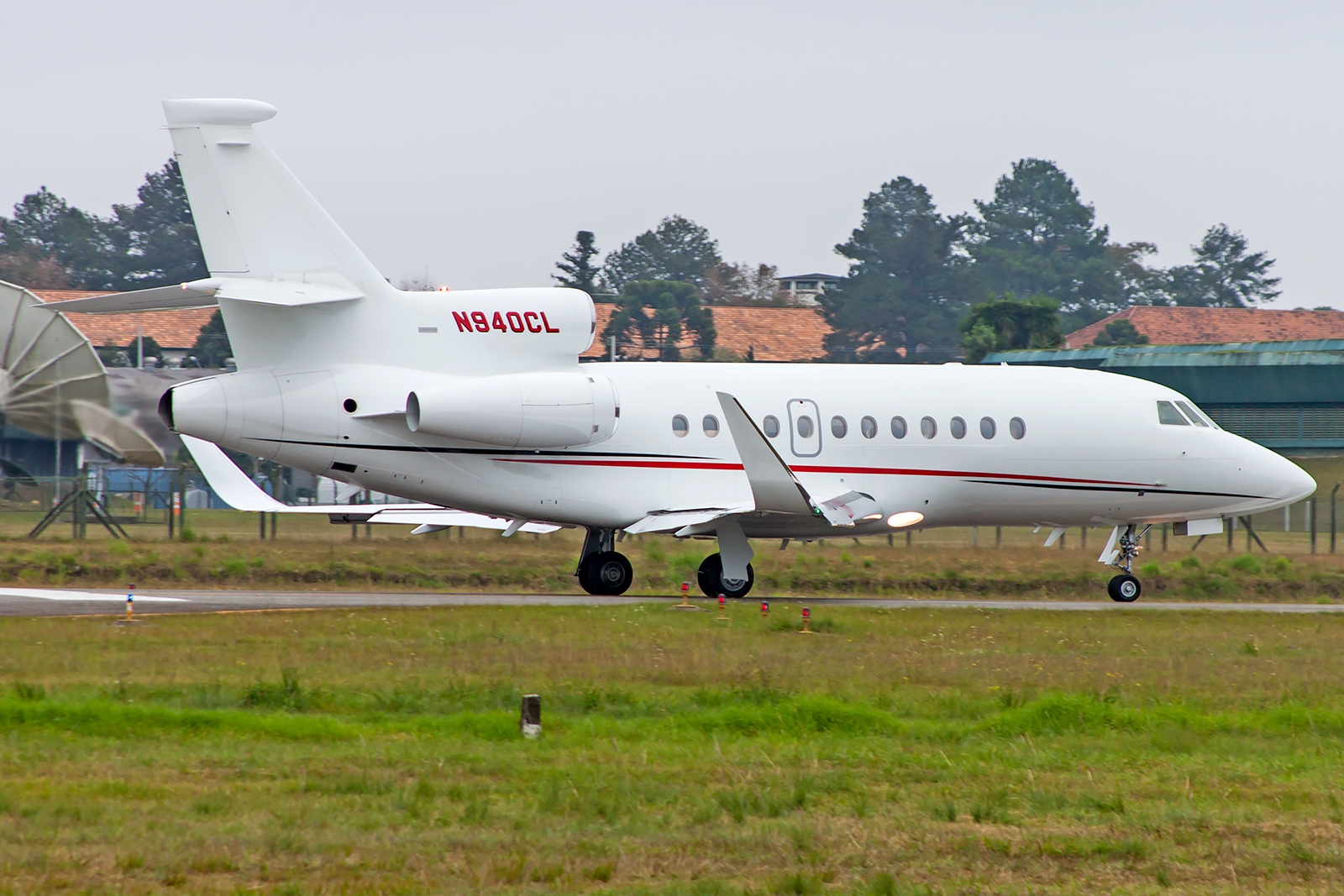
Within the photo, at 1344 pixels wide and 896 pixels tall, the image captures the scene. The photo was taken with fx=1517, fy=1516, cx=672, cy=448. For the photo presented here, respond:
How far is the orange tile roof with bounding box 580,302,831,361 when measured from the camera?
7494 centimetres

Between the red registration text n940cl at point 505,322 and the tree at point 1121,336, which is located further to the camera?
the tree at point 1121,336

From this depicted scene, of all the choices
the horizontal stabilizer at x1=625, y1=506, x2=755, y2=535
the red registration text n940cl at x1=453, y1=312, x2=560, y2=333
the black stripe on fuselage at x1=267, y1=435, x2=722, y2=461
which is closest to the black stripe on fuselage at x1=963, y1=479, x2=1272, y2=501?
the horizontal stabilizer at x1=625, y1=506, x2=755, y2=535

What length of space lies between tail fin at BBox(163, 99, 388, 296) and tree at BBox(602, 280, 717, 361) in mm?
49516

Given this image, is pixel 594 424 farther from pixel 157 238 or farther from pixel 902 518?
pixel 157 238

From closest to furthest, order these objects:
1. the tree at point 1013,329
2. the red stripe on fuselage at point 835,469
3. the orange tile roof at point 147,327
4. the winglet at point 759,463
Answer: the winglet at point 759,463
the red stripe on fuselage at point 835,469
the tree at point 1013,329
the orange tile roof at point 147,327

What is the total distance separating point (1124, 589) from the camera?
23.9 meters

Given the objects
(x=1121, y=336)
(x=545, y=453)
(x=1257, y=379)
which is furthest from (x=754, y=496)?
(x=1121, y=336)

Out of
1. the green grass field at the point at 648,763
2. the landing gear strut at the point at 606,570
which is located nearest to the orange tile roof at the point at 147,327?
the landing gear strut at the point at 606,570

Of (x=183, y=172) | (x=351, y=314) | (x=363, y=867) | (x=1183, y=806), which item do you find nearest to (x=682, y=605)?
(x=351, y=314)

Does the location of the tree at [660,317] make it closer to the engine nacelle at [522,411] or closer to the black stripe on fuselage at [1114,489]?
the black stripe on fuselage at [1114,489]

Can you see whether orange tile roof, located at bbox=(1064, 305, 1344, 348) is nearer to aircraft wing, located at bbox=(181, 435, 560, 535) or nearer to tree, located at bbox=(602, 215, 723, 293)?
tree, located at bbox=(602, 215, 723, 293)

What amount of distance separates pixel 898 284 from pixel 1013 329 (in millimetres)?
31677

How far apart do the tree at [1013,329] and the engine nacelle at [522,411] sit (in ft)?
135

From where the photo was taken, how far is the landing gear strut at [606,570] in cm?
2222
